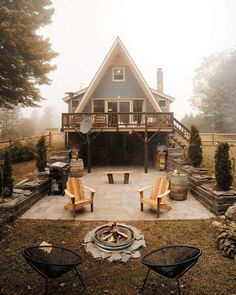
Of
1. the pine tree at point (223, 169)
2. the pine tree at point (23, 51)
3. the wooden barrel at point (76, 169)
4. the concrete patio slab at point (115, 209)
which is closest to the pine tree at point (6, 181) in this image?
the concrete patio slab at point (115, 209)

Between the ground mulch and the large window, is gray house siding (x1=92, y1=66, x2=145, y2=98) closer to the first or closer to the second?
the large window

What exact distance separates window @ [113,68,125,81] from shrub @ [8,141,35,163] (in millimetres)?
8865

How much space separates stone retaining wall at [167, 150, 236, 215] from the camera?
25.2ft

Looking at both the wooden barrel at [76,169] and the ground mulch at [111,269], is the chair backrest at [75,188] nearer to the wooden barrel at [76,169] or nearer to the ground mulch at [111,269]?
the ground mulch at [111,269]

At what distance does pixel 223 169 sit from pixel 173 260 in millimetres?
4712

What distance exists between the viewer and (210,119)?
3269 centimetres

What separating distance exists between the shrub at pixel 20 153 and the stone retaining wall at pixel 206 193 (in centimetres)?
974

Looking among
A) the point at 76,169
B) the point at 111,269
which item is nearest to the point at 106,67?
the point at 76,169

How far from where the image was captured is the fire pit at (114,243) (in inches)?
212

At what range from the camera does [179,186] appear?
368 inches

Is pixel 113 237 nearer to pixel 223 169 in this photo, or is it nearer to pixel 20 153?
pixel 223 169

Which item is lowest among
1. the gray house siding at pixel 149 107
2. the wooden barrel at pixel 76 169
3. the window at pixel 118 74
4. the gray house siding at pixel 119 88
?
the wooden barrel at pixel 76 169

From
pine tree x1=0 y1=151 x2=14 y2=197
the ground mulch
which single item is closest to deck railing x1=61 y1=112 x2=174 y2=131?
pine tree x1=0 y1=151 x2=14 y2=197

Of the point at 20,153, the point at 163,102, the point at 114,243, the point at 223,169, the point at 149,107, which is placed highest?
the point at 163,102
